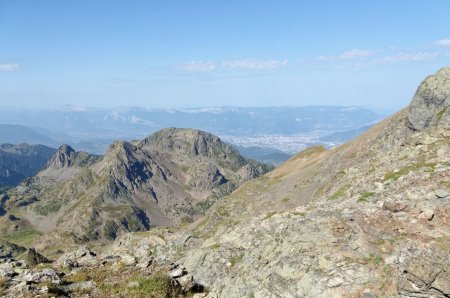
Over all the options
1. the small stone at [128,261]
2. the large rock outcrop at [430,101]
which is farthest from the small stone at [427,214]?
the large rock outcrop at [430,101]

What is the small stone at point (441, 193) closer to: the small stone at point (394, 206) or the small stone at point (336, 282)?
the small stone at point (394, 206)

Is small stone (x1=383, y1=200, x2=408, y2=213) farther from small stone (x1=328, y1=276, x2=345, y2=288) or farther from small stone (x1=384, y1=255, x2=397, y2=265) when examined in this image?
small stone (x1=328, y1=276, x2=345, y2=288)

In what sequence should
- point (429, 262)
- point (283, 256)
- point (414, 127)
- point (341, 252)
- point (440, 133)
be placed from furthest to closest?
point (414, 127) < point (440, 133) < point (283, 256) < point (341, 252) < point (429, 262)

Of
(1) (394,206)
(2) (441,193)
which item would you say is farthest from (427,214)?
(2) (441,193)

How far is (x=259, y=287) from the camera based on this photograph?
85.3 feet

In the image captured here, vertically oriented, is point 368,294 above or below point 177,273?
above

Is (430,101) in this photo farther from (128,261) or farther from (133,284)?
(133,284)

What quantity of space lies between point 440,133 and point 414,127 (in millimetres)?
44582

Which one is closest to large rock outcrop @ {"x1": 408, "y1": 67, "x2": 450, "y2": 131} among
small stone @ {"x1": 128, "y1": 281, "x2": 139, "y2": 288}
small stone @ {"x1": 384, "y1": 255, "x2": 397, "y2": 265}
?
small stone @ {"x1": 384, "y1": 255, "x2": 397, "y2": 265}

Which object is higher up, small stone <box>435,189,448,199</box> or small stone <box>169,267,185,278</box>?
small stone <box>435,189,448,199</box>

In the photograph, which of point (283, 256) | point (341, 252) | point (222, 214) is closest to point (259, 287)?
point (283, 256)

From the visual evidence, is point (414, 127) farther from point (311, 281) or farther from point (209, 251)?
point (311, 281)

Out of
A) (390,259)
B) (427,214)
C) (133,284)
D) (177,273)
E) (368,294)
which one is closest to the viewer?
(368,294)

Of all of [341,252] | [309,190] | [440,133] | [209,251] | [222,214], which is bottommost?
[222,214]
